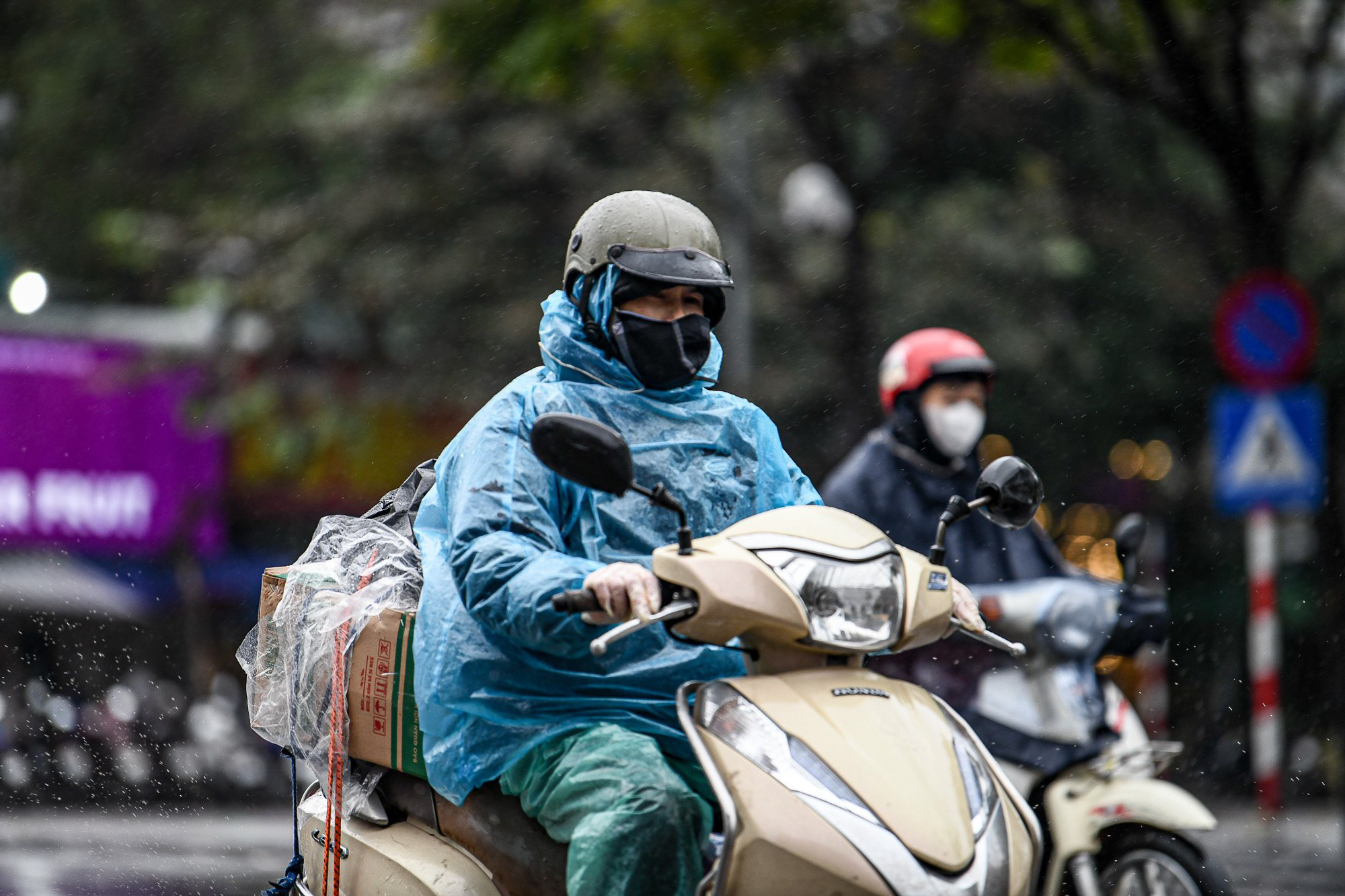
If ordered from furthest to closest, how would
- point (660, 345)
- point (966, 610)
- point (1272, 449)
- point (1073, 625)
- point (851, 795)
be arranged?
point (1272, 449) → point (1073, 625) → point (660, 345) → point (966, 610) → point (851, 795)

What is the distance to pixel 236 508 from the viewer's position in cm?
2055

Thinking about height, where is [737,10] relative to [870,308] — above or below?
above

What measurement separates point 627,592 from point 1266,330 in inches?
326

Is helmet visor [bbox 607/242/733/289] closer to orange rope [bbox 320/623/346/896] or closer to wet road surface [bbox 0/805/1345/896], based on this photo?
orange rope [bbox 320/623/346/896]

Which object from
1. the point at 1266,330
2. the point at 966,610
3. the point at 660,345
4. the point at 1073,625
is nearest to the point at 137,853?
the point at 1073,625

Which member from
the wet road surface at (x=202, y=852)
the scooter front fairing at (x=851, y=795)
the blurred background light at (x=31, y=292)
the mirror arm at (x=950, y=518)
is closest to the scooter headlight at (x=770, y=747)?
the scooter front fairing at (x=851, y=795)

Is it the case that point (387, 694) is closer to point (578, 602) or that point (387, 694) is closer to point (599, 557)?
point (599, 557)

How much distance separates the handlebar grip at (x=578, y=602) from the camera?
3.20m

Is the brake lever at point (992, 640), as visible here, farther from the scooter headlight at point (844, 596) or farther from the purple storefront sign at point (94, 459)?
the purple storefront sign at point (94, 459)

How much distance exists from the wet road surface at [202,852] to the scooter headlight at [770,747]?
18.0 feet

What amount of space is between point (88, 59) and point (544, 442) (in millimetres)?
15746

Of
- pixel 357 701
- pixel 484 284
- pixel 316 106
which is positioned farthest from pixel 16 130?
pixel 357 701

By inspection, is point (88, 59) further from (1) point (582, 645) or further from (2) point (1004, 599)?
(1) point (582, 645)

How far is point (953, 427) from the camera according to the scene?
22.7 feet
